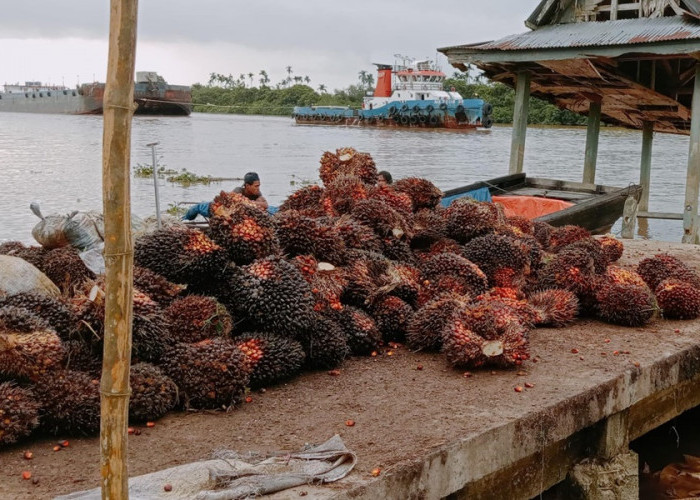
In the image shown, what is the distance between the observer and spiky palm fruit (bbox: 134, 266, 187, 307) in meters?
3.92

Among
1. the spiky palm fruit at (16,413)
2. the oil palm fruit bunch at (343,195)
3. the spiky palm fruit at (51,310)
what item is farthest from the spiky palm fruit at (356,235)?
the spiky palm fruit at (16,413)

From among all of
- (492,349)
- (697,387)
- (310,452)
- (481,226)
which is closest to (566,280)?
(481,226)

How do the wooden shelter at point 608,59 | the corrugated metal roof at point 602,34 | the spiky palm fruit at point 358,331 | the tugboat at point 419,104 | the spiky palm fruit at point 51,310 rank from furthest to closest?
the tugboat at point 419,104, the wooden shelter at point 608,59, the corrugated metal roof at point 602,34, the spiky palm fruit at point 358,331, the spiky palm fruit at point 51,310

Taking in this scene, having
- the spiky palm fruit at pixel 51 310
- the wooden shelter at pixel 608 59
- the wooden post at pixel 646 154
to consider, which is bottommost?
the spiky palm fruit at pixel 51 310

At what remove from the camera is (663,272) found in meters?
5.61

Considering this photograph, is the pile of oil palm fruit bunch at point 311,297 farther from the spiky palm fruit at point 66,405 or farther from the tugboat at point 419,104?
the tugboat at point 419,104

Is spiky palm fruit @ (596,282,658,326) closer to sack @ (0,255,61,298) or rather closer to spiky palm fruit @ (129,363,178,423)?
spiky palm fruit @ (129,363,178,423)

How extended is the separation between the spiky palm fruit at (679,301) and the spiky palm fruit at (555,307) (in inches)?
24.4

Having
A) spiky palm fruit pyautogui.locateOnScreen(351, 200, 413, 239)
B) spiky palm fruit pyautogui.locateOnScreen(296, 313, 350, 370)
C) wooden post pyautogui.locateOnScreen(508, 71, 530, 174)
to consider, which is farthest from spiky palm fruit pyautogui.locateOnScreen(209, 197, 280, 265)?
wooden post pyautogui.locateOnScreen(508, 71, 530, 174)

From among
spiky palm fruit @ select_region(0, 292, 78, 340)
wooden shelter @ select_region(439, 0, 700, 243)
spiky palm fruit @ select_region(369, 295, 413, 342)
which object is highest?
wooden shelter @ select_region(439, 0, 700, 243)

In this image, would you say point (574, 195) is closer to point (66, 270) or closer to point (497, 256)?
point (497, 256)

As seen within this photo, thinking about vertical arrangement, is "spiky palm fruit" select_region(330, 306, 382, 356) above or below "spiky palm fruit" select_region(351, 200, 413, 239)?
below

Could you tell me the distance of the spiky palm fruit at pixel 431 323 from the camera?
442cm

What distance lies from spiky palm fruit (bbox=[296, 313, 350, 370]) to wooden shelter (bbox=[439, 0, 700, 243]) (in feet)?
22.2
